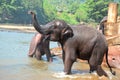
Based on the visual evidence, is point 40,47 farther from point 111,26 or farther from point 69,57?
point 111,26

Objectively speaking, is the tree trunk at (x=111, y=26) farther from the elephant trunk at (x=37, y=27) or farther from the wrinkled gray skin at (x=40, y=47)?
the elephant trunk at (x=37, y=27)

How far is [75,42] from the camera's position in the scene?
27.1 ft

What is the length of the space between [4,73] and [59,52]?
467 cm

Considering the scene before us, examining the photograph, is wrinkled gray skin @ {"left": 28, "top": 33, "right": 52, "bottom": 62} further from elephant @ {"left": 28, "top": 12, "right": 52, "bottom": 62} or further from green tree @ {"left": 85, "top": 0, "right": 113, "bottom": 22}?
green tree @ {"left": 85, "top": 0, "right": 113, "bottom": 22}

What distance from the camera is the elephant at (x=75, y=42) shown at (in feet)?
26.9

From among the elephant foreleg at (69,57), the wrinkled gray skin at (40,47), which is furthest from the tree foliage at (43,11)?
the elephant foreleg at (69,57)

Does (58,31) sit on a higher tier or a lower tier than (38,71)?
higher

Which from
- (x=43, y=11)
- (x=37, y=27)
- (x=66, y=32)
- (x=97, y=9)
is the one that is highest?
(x=37, y=27)

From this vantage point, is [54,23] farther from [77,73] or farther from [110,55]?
[110,55]

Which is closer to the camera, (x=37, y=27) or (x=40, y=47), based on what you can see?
(x=37, y=27)

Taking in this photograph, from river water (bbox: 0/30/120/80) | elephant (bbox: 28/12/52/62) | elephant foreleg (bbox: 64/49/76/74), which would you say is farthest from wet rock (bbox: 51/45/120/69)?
elephant foreleg (bbox: 64/49/76/74)

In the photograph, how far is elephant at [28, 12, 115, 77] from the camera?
26.9 ft

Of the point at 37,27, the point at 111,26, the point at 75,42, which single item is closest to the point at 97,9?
the point at 111,26

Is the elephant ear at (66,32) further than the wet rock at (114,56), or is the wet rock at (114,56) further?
the wet rock at (114,56)
